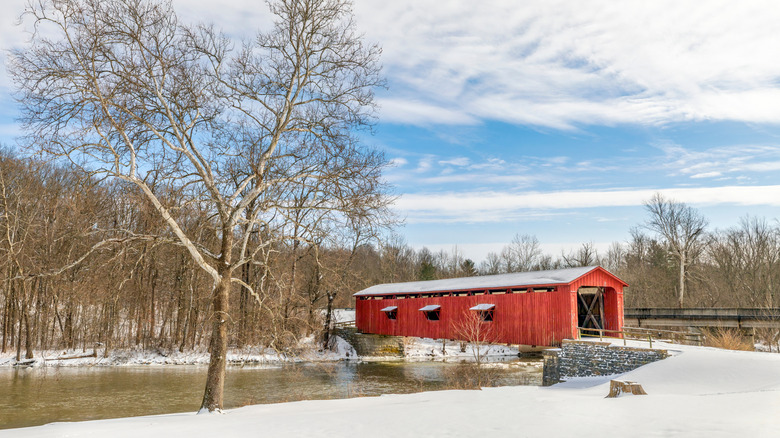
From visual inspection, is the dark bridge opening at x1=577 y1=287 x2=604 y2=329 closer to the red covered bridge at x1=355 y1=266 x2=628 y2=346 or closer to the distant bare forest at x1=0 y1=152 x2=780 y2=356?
the red covered bridge at x1=355 y1=266 x2=628 y2=346

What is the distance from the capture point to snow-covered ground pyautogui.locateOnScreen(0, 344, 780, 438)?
6598 millimetres

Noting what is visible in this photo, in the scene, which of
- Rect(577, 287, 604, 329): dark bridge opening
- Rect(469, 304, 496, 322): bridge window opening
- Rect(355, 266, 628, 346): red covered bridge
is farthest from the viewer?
Rect(469, 304, 496, 322): bridge window opening

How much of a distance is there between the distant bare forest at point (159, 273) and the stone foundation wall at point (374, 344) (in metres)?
2.03

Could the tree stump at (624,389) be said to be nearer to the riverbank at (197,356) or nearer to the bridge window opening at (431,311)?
the riverbank at (197,356)

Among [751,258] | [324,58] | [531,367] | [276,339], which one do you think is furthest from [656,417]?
[751,258]

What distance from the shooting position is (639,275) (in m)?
42.6

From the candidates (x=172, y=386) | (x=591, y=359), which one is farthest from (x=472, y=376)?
(x=172, y=386)

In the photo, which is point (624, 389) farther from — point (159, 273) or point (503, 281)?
point (159, 273)

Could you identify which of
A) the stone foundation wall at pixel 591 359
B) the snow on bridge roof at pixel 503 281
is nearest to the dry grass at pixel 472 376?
the stone foundation wall at pixel 591 359

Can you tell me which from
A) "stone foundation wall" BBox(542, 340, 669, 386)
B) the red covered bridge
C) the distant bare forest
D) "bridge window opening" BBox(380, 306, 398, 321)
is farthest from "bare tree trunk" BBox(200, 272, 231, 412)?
"bridge window opening" BBox(380, 306, 398, 321)

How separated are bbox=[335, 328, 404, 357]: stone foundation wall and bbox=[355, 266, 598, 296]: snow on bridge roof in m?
2.66

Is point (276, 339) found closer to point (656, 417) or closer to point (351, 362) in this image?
point (656, 417)

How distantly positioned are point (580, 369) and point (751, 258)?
2763 cm

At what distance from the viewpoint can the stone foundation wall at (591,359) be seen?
14500 mm
